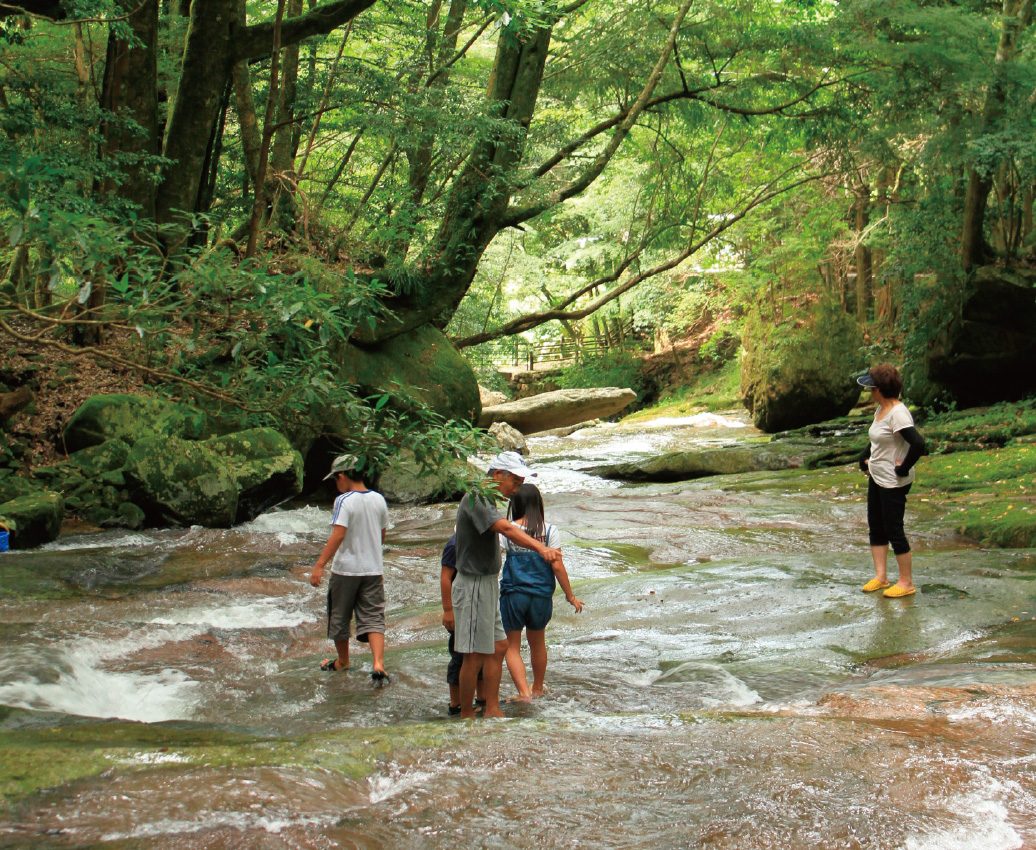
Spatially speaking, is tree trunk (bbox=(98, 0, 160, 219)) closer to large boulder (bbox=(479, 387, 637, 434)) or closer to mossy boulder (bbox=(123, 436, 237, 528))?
mossy boulder (bbox=(123, 436, 237, 528))

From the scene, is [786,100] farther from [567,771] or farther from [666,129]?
[567,771]

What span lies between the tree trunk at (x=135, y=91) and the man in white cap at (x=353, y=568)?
7100mm

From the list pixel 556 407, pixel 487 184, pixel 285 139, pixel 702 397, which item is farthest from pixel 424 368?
pixel 702 397

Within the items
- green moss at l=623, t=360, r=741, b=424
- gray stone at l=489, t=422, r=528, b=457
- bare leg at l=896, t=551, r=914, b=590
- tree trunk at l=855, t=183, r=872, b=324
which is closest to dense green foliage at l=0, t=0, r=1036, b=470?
gray stone at l=489, t=422, r=528, b=457

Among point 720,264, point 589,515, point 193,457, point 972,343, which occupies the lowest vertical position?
point 589,515

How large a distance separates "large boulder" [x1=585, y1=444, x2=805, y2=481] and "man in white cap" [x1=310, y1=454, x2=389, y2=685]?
38.0 feet

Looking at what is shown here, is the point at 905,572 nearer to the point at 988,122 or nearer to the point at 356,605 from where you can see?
the point at 356,605

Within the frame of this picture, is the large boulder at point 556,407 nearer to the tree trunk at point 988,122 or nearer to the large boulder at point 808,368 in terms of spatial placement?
the large boulder at point 808,368

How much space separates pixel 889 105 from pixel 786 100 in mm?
2015

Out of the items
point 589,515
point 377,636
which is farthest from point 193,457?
point 377,636

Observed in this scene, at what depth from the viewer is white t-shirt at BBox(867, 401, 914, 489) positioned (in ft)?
21.2

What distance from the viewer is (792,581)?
739 centimetres

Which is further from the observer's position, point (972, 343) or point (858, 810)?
point (972, 343)

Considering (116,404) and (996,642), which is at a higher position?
(116,404)
